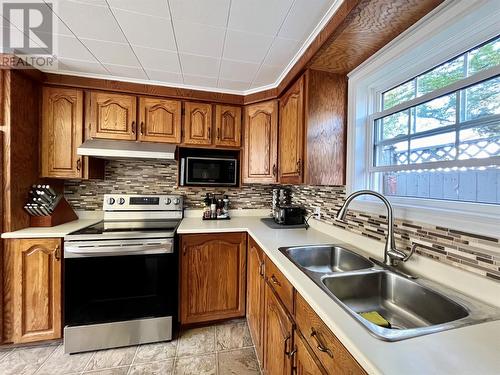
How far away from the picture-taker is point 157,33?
4.61 ft

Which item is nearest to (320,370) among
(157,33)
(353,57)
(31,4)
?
(353,57)

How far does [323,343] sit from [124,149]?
1951 millimetres

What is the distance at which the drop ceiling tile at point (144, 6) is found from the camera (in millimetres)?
1160

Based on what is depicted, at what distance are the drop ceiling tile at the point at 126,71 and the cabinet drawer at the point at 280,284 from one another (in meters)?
1.86

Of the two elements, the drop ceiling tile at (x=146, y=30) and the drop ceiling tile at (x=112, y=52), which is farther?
the drop ceiling tile at (x=112, y=52)

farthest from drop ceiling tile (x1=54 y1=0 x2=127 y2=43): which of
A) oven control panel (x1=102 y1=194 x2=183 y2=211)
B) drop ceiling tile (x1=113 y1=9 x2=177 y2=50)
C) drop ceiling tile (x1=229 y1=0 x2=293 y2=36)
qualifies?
oven control panel (x1=102 y1=194 x2=183 y2=211)

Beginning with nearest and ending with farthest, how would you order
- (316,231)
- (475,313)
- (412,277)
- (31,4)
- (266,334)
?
(475,313), (412,277), (31,4), (266,334), (316,231)

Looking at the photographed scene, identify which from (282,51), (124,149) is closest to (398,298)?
(282,51)

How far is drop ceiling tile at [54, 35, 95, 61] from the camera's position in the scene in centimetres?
149

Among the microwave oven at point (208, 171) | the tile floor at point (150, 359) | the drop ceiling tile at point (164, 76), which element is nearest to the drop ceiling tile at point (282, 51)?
the drop ceiling tile at point (164, 76)

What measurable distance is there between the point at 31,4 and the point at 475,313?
7.97ft

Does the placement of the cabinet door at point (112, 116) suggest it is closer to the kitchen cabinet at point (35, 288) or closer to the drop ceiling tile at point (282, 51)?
the kitchen cabinet at point (35, 288)

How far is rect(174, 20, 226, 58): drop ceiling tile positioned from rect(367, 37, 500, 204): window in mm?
1156

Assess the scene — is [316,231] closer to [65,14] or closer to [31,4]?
[65,14]
